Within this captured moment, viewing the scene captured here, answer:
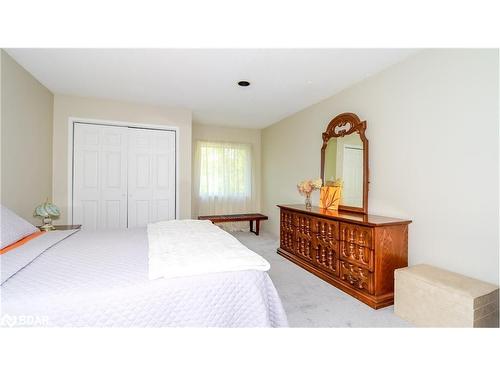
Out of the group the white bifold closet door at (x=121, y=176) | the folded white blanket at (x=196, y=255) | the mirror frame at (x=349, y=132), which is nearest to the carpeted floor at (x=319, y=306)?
the folded white blanket at (x=196, y=255)

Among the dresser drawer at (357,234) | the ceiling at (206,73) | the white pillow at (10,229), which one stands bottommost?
the dresser drawer at (357,234)

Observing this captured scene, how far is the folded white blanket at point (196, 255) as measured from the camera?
4.38 ft

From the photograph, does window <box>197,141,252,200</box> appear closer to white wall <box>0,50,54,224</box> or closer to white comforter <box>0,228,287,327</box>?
white wall <box>0,50,54,224</box>

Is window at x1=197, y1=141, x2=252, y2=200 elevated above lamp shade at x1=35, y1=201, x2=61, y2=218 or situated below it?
above

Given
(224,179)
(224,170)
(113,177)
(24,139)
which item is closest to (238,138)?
(224,170)

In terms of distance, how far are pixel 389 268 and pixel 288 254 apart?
5.00 ft

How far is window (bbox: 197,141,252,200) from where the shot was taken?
5.18 meters

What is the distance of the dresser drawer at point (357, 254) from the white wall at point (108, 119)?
273 cm

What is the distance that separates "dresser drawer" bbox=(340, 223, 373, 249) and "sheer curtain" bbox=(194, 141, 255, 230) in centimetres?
320

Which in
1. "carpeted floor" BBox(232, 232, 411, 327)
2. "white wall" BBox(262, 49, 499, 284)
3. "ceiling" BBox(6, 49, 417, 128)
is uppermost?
"ceiling" BBox(6, 49, 417, 128)

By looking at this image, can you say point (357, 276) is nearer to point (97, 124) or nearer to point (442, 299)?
point (442, 299)

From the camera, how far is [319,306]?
2176 millimetres

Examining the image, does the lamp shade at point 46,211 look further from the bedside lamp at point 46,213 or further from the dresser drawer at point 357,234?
the dresser drawer at point 357,234

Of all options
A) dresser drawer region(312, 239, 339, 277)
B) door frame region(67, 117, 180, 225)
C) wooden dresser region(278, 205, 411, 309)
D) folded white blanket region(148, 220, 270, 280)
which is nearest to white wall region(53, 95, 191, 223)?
door frame region(67, 117, 180, 225)
